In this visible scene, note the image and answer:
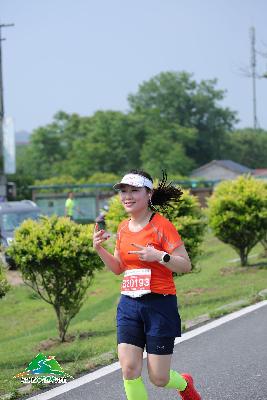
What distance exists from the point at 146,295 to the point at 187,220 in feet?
28.6

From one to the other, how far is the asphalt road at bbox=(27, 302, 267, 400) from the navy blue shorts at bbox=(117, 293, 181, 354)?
1.27 meters

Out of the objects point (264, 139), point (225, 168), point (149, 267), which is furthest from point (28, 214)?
point (264, 139)

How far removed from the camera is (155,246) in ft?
18.2

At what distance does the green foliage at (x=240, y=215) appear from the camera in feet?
56.5

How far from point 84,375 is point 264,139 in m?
104

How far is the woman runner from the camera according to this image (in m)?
5.42

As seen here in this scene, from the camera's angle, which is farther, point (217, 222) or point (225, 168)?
point (225, 168)

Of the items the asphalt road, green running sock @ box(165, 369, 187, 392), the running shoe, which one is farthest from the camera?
the asphalt road

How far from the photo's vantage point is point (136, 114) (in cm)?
9669

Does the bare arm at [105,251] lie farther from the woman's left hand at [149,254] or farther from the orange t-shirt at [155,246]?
the woman's left hand at [149,254]

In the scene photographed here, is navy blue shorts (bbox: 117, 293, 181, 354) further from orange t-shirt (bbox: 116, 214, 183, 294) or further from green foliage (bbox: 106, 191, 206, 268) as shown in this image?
green foliage (bbox: 106, 191, 206, 268)

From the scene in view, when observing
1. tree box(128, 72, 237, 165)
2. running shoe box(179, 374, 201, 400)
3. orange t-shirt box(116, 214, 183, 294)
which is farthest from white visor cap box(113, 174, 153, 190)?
tree box(128, 72, 237, 165)

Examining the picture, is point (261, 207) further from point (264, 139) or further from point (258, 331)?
point (264, 139)

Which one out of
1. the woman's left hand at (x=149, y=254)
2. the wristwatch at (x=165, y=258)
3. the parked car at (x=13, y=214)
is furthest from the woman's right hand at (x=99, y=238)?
the parked car at (x=13, y=214)
